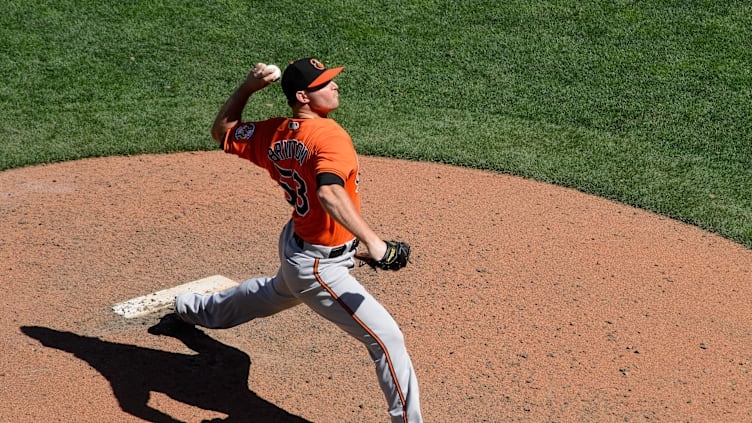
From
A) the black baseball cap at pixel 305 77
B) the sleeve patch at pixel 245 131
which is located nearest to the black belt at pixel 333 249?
the sleeve patch at pixel 245 131

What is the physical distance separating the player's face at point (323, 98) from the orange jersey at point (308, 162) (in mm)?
88

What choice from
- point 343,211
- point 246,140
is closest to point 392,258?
point 343,211

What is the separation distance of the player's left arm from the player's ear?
0.59 metres

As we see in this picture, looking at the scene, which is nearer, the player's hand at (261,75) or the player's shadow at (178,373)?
the player's hand at (261,75)

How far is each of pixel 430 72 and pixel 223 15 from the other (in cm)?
340

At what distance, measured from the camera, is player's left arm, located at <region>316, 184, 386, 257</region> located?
10.8 feet

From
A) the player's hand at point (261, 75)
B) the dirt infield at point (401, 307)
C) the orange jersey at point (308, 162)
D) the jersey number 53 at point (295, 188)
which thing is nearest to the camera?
the orange jersey at point (308, 162)

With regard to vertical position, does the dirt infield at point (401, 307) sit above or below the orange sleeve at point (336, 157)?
below

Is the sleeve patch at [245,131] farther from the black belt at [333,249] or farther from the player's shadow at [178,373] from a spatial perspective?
the player's shadow at [178,373]

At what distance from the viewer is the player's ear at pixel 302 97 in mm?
3696

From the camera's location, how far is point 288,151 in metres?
3.67

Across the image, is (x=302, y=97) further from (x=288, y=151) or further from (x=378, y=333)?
(x=378, y=333)

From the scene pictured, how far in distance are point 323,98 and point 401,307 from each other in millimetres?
1958

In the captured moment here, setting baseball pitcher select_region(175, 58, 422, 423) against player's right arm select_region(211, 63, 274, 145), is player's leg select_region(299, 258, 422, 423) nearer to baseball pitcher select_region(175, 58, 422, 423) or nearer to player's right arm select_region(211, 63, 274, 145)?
baseball pitcher select_region(175, 58, 422, 423)
